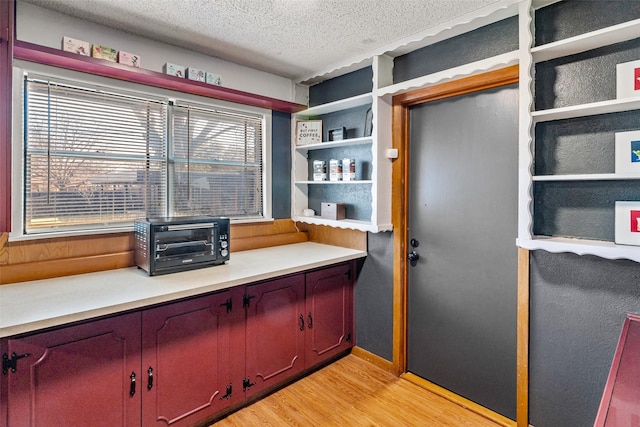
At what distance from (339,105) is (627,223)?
77.8 inches

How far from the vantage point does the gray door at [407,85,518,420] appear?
2.07 m

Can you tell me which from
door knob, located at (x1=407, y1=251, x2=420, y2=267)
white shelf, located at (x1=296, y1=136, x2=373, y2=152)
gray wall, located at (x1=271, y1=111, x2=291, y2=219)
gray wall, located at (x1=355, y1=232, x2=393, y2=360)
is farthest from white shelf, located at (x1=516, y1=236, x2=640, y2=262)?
gray wall, located at (x1=271, y1=111, x2=291, y2=219)

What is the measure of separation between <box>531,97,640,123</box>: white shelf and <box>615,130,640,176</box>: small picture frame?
118mm

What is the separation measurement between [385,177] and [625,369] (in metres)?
1.67

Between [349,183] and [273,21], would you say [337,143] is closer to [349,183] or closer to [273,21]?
[349,183]

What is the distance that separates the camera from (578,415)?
176 cm

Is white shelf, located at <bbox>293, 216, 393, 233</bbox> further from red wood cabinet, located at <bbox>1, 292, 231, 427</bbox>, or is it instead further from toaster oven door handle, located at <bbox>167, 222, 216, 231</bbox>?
red wood cabinet, located at <bbox>1, 292, 231, 427</bbox>

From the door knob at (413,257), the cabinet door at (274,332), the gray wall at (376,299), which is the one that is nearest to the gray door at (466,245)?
the door knob at (413,257)

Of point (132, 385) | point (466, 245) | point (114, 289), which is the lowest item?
point (132, 385)

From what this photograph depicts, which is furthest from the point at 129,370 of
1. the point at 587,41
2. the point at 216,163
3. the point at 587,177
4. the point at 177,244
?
the point at 587,41

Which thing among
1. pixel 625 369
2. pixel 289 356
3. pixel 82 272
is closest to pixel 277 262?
pixel 289 356

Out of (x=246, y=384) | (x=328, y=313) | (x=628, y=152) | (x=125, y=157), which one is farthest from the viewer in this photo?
(x=328, y=313)

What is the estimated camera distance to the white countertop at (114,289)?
55.8 inches

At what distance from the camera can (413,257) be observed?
2531mm
